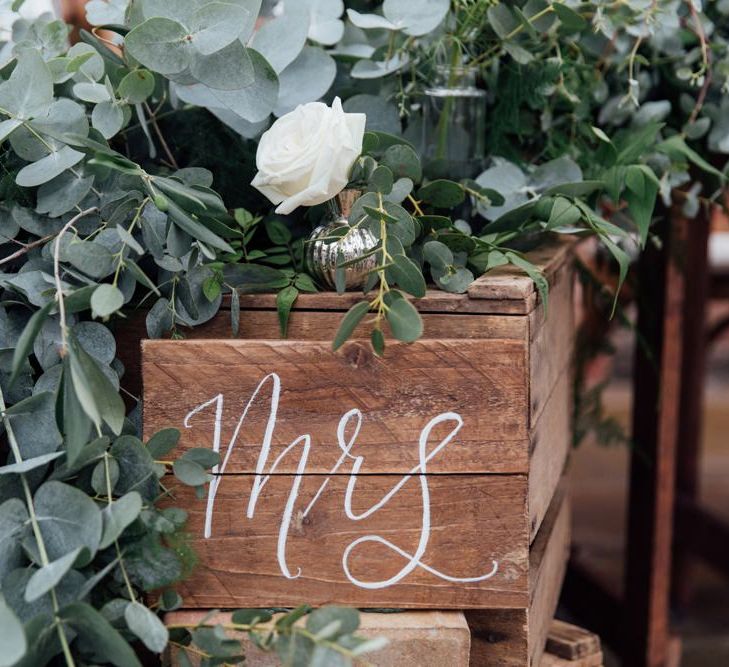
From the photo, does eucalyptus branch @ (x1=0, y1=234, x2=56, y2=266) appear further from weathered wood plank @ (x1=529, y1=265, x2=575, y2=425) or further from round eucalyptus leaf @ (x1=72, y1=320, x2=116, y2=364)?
weathered wood plank @ (x1=529, y1=265, x2=575, y2=425)

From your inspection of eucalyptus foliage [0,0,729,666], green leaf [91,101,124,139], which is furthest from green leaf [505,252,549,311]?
green leaf [91,101,124,139]

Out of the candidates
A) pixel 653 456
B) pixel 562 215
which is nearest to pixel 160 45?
pixel 562 215

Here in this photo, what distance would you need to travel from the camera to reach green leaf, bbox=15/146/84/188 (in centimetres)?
68

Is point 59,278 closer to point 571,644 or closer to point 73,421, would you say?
point 73,421

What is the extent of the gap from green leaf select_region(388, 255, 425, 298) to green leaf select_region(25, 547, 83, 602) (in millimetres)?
286

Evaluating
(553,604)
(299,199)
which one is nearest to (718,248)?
(553,604)

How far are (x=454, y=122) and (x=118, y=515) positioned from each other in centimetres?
51

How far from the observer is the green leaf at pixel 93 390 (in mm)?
572

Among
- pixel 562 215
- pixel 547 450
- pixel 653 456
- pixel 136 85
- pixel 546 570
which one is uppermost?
pixel 136 85

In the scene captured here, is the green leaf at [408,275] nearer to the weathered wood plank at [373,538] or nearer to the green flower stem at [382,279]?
the green flower stem at [382,279]

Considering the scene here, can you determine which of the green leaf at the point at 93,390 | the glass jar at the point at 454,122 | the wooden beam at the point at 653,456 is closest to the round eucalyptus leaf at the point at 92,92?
the green leaf at the point at 93,390

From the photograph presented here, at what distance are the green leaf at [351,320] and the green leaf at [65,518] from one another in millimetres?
203

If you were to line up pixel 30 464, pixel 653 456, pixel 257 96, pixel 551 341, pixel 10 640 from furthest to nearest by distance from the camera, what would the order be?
1. pixel 653 456
2. pixel 551 341
3. pixel 257 96
4. pixel 30 464
5. pixel 10 640

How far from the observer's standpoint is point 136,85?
70 centimetres
